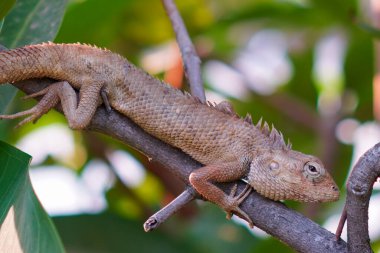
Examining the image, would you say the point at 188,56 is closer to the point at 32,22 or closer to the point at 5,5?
the point at 32,22

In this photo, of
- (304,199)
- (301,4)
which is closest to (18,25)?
(304,199)

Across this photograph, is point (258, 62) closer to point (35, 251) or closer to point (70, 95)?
point (70, 95)

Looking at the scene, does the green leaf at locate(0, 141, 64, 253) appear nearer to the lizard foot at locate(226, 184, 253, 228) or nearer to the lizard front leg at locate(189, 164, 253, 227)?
the lizard front leg at locate(189, 164, 253, 227)

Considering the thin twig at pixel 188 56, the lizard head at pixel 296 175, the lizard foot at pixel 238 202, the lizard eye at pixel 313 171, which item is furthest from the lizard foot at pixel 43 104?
the lizard eye at pixel 313 171

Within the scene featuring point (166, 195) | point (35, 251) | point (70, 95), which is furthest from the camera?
point (166, 195)

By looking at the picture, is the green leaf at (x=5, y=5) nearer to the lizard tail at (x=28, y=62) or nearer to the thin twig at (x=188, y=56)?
the lizard tail at (x=28, y=62)

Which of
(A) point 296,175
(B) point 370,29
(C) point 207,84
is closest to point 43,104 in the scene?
(A) point 296,175

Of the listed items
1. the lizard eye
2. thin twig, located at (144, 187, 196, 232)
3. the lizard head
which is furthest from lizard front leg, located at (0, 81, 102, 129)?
the lizard eye
